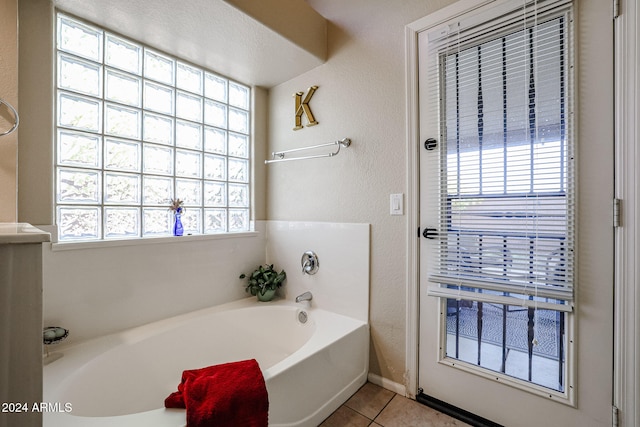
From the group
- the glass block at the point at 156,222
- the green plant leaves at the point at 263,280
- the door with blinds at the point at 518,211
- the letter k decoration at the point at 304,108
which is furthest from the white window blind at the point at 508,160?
the glass block at the point at 156,222

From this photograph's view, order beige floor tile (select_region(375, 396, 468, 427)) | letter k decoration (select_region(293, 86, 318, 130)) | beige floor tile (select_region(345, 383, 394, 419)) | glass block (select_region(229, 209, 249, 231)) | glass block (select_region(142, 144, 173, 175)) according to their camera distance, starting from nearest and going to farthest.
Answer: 1. beige floor tile (select_region(375, 396, 468, 427))
2. beige floor tile (select_region(345, 383, 394, 419))
3. glass block (select_region(142, 144, 173, 175))
4. letter k decoration (select_region(293, 86, 318, 130))
5. glass block (select_region(229, 209, 249, 231))

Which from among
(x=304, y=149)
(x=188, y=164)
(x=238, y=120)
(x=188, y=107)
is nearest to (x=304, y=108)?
(x=304, y=149)

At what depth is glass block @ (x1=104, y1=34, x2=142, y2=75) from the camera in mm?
1671

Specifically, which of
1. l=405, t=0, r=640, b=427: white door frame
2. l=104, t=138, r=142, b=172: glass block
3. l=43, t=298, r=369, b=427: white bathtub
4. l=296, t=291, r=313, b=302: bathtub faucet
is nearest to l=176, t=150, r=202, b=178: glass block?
l=104, t=138, r=142, b=172: glass block

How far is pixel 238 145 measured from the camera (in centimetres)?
234

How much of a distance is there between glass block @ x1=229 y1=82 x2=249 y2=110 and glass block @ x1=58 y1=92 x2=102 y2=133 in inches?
36.0

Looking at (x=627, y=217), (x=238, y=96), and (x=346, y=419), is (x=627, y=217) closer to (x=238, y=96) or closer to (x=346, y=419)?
(x=346, y=419)

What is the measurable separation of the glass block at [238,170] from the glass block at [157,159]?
1.51 feet

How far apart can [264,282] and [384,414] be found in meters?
1.16

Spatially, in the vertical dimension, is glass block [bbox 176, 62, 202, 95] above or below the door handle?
above

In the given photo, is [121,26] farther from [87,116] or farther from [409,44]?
[409,44]

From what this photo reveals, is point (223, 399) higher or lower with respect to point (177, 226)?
lower

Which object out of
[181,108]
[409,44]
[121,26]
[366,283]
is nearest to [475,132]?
[409,44]

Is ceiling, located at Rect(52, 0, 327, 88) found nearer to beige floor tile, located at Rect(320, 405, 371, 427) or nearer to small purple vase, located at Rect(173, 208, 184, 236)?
small purple vase, located at Rect(173, 208, 184, 236)
